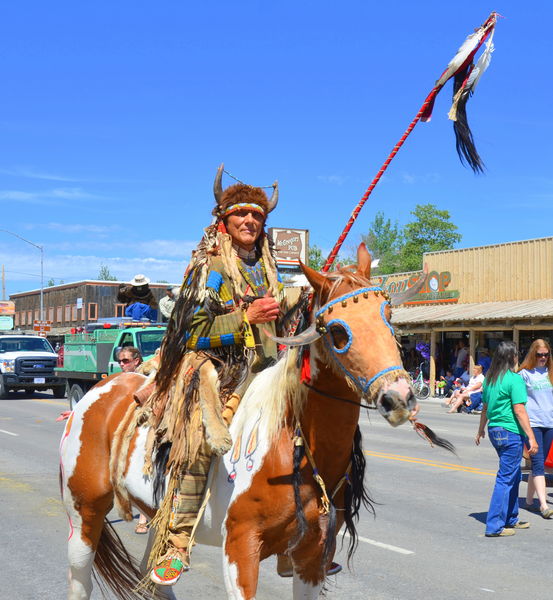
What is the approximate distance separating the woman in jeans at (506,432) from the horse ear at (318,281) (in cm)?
496

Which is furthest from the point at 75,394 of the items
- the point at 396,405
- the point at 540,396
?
the point at 396,405

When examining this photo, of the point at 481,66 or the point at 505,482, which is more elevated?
the point at 481,66

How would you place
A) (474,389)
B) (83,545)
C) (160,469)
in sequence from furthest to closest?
(474,389) → (83,545) → (160,469)

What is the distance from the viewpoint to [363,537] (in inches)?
289

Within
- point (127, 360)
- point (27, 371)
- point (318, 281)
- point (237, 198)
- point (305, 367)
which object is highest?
point (237, 198)

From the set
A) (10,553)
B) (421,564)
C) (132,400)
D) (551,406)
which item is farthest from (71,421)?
(551,406)

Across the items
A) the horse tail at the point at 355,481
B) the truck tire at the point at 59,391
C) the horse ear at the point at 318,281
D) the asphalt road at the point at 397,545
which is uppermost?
the horse ear at the point at 318,281

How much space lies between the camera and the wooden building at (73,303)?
186 feet

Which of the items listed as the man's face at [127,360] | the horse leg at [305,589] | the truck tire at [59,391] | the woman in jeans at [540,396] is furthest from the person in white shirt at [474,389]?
the horse leg at [305,589]

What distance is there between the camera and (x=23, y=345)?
27328 mm

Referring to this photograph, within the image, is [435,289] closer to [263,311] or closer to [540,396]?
[540,396]

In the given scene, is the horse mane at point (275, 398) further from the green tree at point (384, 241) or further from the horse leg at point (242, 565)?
the green tree at point (384, 241)

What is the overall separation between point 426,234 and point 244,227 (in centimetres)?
7361

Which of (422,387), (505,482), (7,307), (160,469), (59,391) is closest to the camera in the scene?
(160,469)
